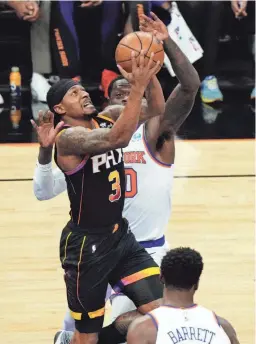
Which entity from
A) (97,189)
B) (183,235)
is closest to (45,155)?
(97,189)

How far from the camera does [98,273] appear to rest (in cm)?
531

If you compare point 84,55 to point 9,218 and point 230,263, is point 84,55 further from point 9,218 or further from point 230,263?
point 230,263

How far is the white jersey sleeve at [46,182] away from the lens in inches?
224

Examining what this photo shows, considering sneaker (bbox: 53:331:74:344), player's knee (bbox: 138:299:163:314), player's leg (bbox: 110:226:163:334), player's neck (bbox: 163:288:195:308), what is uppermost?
player's neck (bbox: 163:288:195:308)

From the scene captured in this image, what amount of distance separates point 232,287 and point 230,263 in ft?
1.34

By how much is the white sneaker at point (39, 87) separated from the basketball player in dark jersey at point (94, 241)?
584 centimetres

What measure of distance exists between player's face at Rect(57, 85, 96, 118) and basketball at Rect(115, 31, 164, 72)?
309 mm

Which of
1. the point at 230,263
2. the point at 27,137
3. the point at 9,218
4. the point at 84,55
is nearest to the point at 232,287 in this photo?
the point at 230,263

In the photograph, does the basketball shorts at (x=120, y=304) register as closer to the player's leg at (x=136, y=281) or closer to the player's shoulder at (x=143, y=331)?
the player's leg at (x=136, y=281)

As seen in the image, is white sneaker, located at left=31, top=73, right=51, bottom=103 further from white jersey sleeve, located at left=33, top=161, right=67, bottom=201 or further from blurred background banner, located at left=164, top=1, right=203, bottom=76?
white jersey sleeve, located at left=33, top=161, right=67, bottom=201

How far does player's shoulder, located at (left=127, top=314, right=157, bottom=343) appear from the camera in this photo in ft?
13.4

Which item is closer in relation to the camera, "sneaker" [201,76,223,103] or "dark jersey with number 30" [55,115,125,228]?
"dark jersey with number 30" [55,115,125,228]

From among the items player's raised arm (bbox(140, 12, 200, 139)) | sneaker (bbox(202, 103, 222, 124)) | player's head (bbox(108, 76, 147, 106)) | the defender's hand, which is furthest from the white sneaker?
player's raised arm (bbox(140, 12, 200, 139))

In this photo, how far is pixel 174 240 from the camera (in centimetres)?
763
